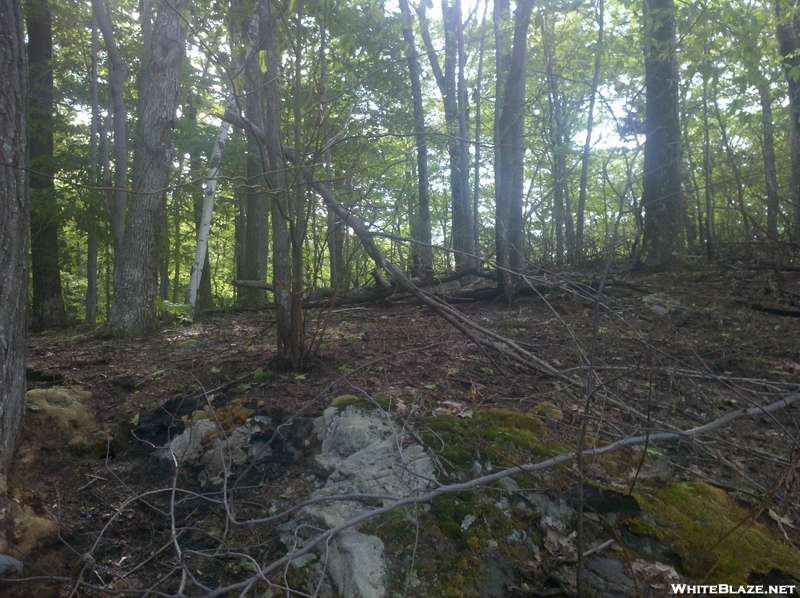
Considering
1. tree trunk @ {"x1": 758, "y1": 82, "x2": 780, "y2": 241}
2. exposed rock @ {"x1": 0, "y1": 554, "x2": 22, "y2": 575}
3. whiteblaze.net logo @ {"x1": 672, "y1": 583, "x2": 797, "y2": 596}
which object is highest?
tree trunk @ {"x1": 758, "y1": 82, "x2": 780, "y2": 241}

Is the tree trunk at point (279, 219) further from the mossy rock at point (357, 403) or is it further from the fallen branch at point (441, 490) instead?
the fallen branch at point (441, 490)

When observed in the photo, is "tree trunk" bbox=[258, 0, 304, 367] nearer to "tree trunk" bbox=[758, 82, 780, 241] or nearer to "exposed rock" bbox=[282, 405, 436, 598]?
"exposed rock" bbox=[282, 405, 436, 598]

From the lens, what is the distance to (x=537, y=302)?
6418 mm

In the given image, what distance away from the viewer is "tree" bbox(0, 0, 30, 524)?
2.90 meters

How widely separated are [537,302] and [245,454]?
4.18m

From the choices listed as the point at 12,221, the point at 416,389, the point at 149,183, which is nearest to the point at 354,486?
the point at 416,389

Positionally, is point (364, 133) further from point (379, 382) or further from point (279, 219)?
point (379, 382)

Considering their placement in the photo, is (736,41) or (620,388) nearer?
(620,388)

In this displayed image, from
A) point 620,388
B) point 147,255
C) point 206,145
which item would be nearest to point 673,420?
point 620,388

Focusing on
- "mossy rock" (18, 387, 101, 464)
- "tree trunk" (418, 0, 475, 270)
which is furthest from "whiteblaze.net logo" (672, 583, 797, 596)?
"tree trunk" (418, 0, 475, 270)

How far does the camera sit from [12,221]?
2945 mm

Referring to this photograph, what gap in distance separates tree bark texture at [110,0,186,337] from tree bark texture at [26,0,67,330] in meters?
Answer: 3.76

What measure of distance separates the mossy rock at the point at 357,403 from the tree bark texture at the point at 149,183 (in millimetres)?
3978

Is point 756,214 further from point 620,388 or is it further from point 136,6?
point 136,6
